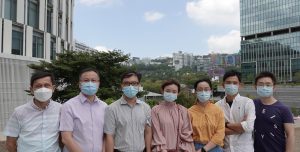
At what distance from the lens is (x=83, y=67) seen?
61.2 ft

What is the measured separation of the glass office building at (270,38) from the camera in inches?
2943

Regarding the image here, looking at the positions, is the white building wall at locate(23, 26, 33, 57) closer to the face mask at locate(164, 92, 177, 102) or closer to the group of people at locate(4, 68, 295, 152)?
the group of people at locate(4, 68, 295, 152)

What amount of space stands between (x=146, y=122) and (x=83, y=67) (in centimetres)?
1454

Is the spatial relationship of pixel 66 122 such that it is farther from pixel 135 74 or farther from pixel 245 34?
pixel 245 34

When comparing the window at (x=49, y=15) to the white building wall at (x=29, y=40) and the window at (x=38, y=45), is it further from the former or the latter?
the white building wall at (x=29, y=40)

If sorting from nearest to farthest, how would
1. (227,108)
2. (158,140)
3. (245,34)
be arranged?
(158,140), (227,108), (245,34)

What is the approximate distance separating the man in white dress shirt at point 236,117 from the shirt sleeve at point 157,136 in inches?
36.7

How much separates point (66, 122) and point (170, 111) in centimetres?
139

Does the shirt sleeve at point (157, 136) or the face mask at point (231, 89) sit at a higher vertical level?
the face mask at point (231, 89)

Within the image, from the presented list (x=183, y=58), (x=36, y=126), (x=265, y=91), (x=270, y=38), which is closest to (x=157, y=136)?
(x=36, y=126)

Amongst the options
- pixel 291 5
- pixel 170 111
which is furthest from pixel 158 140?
pixel 291 5

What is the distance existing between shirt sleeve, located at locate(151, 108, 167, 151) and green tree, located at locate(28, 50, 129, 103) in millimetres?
13162

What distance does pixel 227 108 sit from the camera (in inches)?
196

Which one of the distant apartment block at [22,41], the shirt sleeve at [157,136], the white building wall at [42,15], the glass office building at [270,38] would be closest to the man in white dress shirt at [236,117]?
the shirt sleeve at [157,136]
